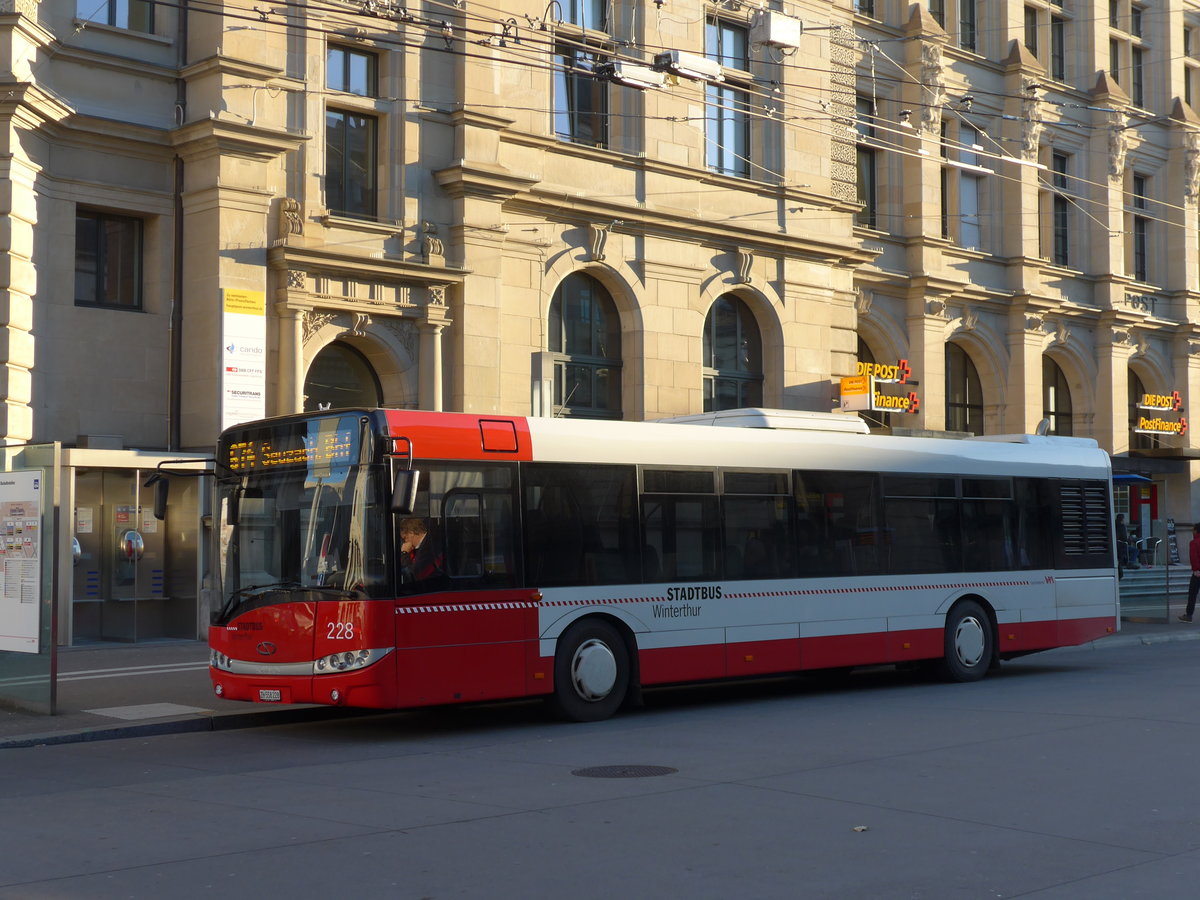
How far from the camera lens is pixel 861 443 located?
654 inches

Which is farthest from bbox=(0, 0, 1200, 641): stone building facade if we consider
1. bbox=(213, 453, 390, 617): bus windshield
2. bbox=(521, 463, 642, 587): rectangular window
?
bbox=(521, 463, 642, 587): rectangular window

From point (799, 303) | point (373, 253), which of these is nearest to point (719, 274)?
point (799, 303)

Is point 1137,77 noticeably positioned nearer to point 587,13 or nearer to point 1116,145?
point 1116,145

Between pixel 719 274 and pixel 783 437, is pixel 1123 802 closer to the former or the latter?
pixel 783 437

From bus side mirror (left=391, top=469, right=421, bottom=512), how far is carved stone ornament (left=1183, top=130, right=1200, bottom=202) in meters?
38.3

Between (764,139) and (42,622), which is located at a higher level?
(764,139)

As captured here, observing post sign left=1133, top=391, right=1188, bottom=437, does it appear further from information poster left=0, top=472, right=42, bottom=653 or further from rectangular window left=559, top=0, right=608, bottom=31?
information poster left=0, top=472, right=42, bottom=653

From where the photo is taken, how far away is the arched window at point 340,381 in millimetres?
23977

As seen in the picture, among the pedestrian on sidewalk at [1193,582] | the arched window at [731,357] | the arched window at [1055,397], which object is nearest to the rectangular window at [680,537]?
the pedestrian on sidewalk at [1193,582]

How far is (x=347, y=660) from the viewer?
40.2ft

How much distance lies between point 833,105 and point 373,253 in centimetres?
1266

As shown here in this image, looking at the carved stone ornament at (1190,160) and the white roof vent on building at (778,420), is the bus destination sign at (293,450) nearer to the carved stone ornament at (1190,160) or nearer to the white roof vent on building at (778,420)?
the white roof vent on building at (778,420)

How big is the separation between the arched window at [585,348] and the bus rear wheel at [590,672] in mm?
13289

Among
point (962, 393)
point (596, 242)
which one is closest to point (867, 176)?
point (962, 393)
